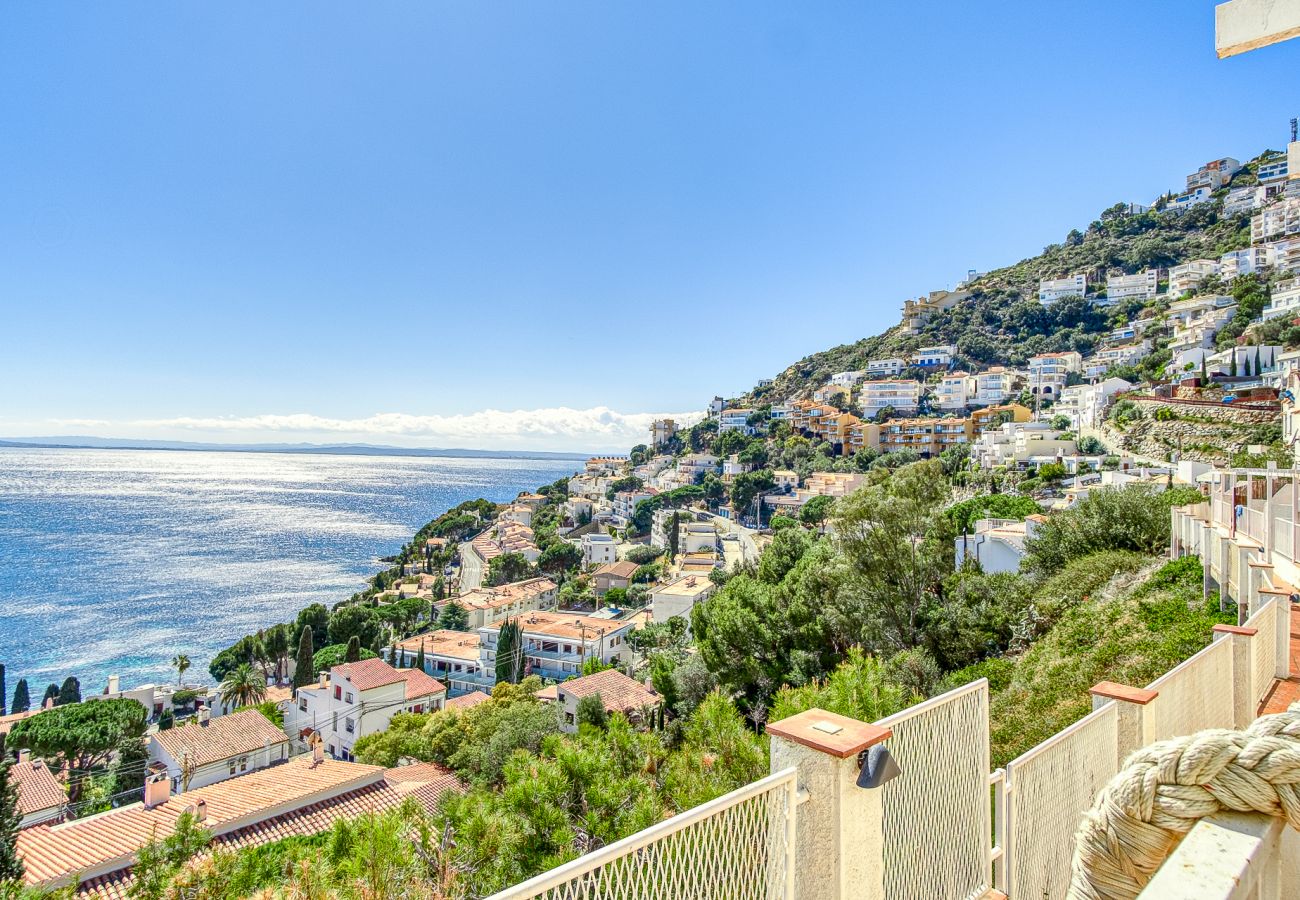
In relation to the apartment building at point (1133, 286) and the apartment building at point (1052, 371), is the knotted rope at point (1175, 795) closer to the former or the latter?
the apartment building at point (1052, 371)

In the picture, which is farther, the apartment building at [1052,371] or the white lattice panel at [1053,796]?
the apartment building at [1052,371]

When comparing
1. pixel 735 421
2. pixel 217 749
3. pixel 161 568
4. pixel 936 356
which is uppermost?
pixel 936 356

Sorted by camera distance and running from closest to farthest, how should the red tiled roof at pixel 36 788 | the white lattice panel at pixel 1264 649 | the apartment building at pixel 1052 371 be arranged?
the white lattice panel at pixel 1264 649, the red tiled roof at pixel 36 788, the apartment building at pixel 1052 371

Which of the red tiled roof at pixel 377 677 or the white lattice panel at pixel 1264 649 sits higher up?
the white lattice panel at pixel 1264 649

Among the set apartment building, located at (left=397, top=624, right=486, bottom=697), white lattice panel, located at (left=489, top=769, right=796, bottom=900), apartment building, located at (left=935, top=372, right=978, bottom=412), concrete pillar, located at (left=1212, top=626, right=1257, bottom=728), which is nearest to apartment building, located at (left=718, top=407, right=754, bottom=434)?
apartment building, located at (left=935, top=372, right=978, bottom=412)

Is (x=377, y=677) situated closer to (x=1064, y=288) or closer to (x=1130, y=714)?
(x=1130, y=714)

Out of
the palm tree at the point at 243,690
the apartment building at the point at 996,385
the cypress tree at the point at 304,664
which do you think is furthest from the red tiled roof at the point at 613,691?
the apartment building at the point at 996,385

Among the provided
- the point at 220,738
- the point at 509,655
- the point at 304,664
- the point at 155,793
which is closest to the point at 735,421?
the point at 509,655

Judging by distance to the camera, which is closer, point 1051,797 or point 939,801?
point 939,801
